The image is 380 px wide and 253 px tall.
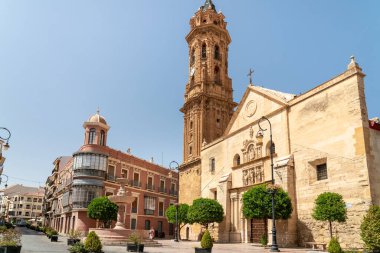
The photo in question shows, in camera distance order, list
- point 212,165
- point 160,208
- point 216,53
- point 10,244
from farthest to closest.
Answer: point 216,53 → point 160,208 → point 212,165 → point 10,244

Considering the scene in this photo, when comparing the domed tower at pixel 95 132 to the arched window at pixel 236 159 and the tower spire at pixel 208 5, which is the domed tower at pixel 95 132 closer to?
the arched window at pixel 236 159

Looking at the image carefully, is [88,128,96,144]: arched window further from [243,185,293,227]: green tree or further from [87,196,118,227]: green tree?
[243,185,293,227]: green tree

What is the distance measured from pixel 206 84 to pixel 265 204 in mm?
25274

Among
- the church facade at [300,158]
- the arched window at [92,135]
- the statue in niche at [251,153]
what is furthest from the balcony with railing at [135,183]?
the statue in niche at [251,153]

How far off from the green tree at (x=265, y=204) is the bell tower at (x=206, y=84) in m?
19.5

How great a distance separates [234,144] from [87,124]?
1838 centimetres

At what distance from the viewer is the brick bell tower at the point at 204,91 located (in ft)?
133

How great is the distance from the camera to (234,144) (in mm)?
28969

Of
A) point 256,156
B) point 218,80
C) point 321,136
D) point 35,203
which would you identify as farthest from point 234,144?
point 35,203

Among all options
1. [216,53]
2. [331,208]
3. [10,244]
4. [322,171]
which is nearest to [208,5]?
[216,53]

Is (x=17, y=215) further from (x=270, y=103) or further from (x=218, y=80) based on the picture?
(x=270, y=103)

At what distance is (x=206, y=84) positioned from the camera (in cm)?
4278

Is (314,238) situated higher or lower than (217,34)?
lower

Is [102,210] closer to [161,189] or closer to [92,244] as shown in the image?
[92,244]
